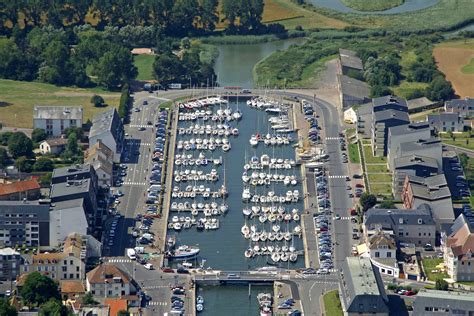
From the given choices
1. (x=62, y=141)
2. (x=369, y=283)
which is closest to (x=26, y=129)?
(x=62, y=141)

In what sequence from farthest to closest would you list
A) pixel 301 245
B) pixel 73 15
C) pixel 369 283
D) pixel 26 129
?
pixel 73 15 < pixel 26 129 < pixel 301 245 < pixel 369 283

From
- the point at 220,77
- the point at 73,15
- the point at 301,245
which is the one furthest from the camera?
the point at 73,15

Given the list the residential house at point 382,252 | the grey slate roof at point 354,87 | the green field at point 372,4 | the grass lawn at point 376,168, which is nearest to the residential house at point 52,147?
the grass lawn at point 376,168

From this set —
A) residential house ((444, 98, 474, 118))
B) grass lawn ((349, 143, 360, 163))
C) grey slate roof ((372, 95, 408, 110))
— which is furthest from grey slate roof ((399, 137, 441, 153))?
residential house ((444, 98, 474, 118))

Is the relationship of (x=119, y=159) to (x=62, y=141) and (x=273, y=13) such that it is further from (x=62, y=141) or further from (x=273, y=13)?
(x=273, y=13)

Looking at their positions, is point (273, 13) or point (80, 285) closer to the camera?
point (80, 285)

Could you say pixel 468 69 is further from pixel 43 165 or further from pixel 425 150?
pixel 43 165
